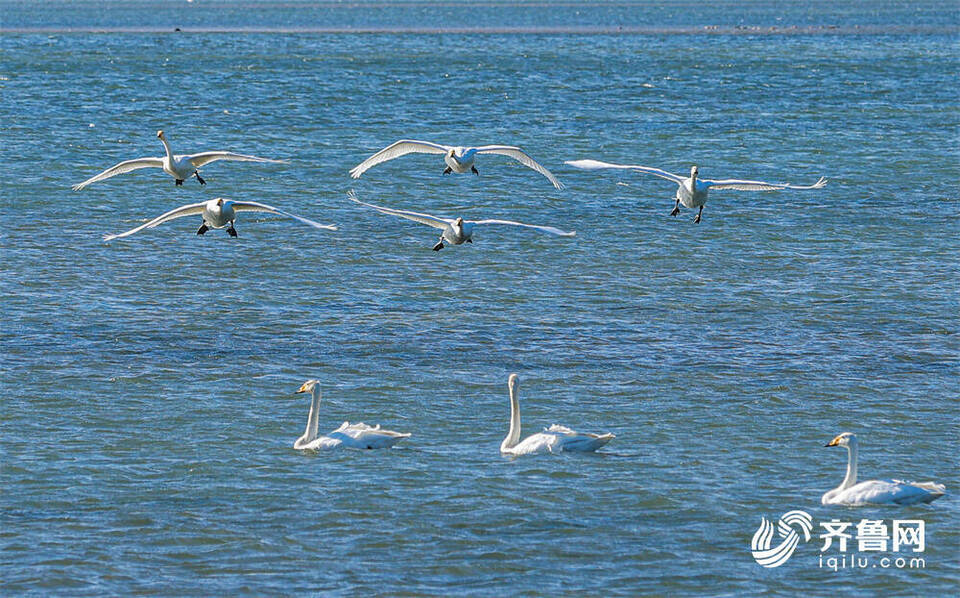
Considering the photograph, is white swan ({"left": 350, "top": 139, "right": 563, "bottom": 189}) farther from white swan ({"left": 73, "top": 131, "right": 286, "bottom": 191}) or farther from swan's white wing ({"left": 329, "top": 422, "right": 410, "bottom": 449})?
swan's white wing ({"left": 329, "top": 422, "right": 410, "bottom": 449})

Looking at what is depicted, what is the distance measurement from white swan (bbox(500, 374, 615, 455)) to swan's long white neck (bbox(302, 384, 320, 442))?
268 centimetres

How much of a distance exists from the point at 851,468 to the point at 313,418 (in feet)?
24.9

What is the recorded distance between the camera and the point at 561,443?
77.2ft

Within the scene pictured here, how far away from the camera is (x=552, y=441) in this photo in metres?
23.5

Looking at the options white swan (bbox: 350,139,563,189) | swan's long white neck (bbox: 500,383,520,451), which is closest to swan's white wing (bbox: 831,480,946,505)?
swan's long white neck (bbox: 500,383,520,451)

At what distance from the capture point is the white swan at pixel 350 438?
933 inches

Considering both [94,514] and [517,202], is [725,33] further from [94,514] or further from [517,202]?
[94,514]

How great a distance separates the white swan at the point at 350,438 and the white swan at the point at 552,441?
1.50 meters

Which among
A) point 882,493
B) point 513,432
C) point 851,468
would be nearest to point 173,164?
point 513,432

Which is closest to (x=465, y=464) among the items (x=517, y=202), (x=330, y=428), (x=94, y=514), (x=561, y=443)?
(x=561, y=443)

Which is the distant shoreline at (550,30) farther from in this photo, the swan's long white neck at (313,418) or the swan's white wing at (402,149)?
the swan's long white neck at (313,418)

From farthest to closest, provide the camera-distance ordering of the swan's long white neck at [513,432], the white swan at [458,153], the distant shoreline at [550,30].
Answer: the distant shoreline at [550,30] < the white swan at [458,153] < the swan's long white neck at [513,432]

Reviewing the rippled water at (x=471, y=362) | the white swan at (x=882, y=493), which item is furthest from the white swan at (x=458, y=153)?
the white swan at (x=882, y=493)

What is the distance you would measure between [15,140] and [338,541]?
44557 mm
